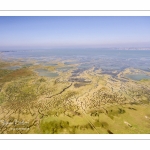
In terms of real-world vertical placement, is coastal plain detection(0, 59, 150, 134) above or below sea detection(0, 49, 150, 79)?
below

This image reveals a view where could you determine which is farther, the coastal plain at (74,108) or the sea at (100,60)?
the sea at (100,60)

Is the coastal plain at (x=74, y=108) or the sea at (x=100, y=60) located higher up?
the sea at (x=100, y=60)

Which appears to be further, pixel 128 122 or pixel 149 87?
pixel 149 87

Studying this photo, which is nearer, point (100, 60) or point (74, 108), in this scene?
point (74, 108)

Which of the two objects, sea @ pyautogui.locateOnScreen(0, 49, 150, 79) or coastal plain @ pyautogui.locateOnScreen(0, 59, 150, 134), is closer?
coastal plain @ pyautogui.locateOnScreen(0, 59, 150, 134)

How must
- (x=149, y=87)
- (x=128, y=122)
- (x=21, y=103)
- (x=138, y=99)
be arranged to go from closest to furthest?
(x=128, y=122), (x=21, y=103), (x=138, y=99), (x=149, y=87)

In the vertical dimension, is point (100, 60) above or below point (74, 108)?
above
